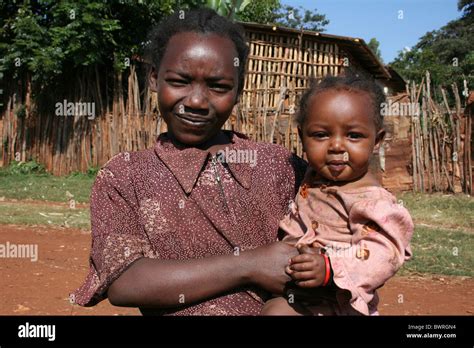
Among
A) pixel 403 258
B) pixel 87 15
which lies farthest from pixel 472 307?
pixel 87 15

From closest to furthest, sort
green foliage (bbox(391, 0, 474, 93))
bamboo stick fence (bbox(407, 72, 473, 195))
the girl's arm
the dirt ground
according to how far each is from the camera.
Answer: the girl's arm < the dirt ground < bamboo stick fence (bbox(407, 72, 473, 195)) < green foliage (bbox(391, 0, 474, 93))

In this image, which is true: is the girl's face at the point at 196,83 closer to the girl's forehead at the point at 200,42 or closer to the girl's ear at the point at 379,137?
the girl's forehead at the point at 200,42

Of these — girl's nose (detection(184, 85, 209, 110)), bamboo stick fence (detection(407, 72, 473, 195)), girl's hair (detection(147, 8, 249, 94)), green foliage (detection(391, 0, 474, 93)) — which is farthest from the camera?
green foliage (detection(391, 0, 474, 93))

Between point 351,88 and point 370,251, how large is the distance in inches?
24.4

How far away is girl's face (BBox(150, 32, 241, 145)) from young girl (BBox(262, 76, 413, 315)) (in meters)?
0.37

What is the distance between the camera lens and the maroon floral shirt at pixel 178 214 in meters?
1.79

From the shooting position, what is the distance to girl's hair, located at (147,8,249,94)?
195cm

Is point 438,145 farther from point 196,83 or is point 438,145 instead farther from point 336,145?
point 196,83

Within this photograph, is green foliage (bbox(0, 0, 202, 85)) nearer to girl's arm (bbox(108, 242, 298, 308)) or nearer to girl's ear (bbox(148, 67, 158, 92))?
girl's ear (bbox(148, 67, 158, 92))

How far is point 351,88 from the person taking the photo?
2.04m

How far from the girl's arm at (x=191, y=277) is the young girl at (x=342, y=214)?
0.25 feet

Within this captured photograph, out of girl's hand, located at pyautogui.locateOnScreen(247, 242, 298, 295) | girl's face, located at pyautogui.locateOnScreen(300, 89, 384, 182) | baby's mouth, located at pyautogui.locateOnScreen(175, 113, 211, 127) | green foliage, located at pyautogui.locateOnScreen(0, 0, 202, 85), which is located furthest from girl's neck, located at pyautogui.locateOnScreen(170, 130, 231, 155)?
green foliage, located at pyautogui.locateOnScreen(0, 0, 202, 85)

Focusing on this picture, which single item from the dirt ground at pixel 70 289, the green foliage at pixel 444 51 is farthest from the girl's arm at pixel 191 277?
the green foliage at pixel 444 51
